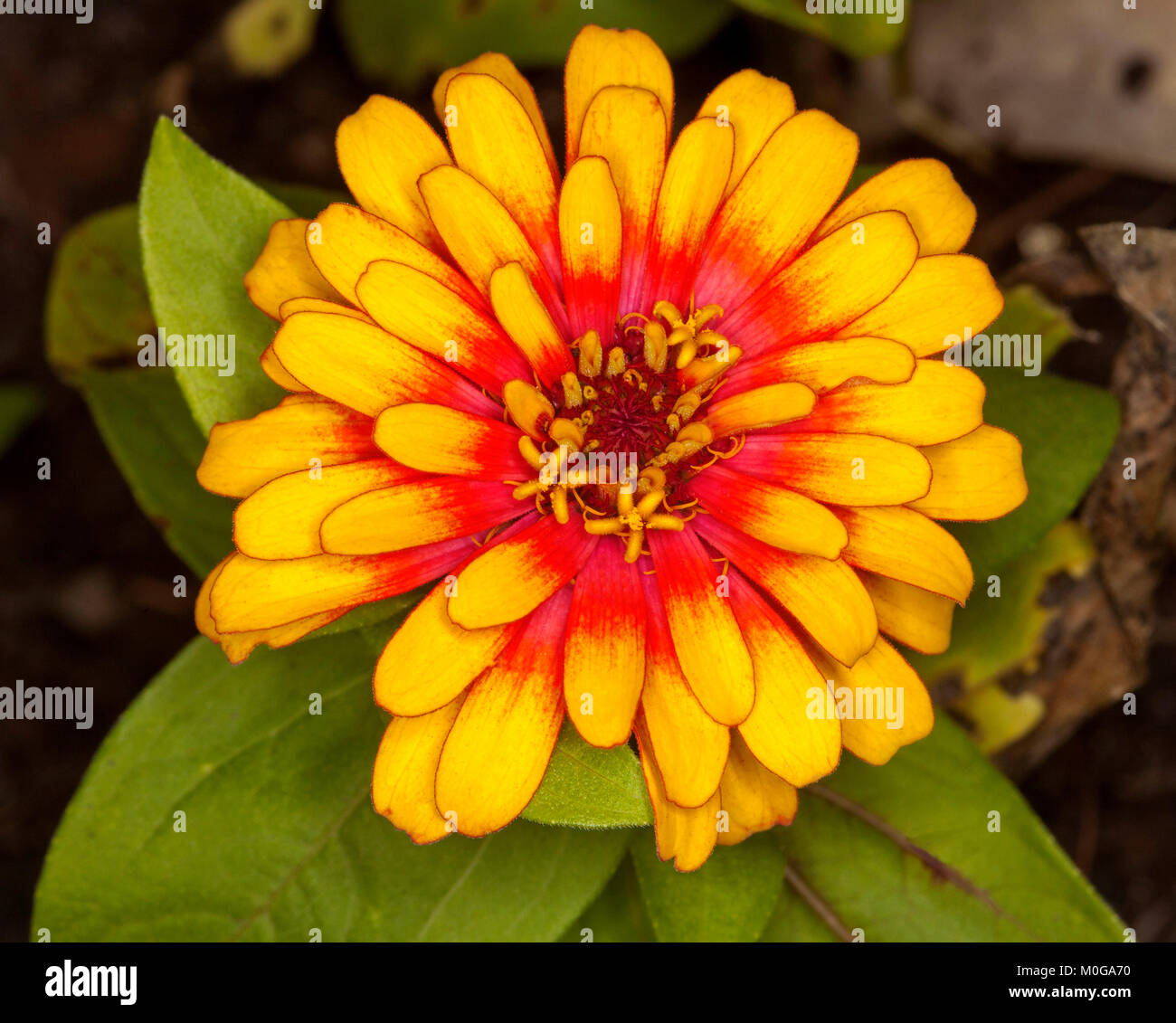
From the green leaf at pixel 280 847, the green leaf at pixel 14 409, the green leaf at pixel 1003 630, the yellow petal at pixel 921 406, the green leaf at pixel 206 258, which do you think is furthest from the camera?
the green leaf at pixel 14 409

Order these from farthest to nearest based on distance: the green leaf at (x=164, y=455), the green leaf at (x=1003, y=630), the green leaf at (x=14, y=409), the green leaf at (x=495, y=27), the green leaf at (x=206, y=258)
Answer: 1. the green leaf at (x=14, y=409)
2. the green leaf at (x=495, y=27)
3. the green leaf at (x=1003, y=630)
4. the green leaf at (x=164, y=455)
5. the green leaf at (x=206, y=258)

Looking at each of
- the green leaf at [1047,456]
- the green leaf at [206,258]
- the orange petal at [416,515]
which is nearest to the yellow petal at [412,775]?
the orange petal at [416,515]

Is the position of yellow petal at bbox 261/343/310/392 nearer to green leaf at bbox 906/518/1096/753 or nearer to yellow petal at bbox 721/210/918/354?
yellow petal at bbox 721/210/918/354

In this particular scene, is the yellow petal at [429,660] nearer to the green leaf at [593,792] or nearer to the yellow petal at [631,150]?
the green leaf at [593,792]

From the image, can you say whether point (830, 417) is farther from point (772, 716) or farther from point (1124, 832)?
point (1124, 832)

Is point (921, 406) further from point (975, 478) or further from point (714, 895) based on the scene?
point (714, 895)

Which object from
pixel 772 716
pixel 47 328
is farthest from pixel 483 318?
pixel 47 328
